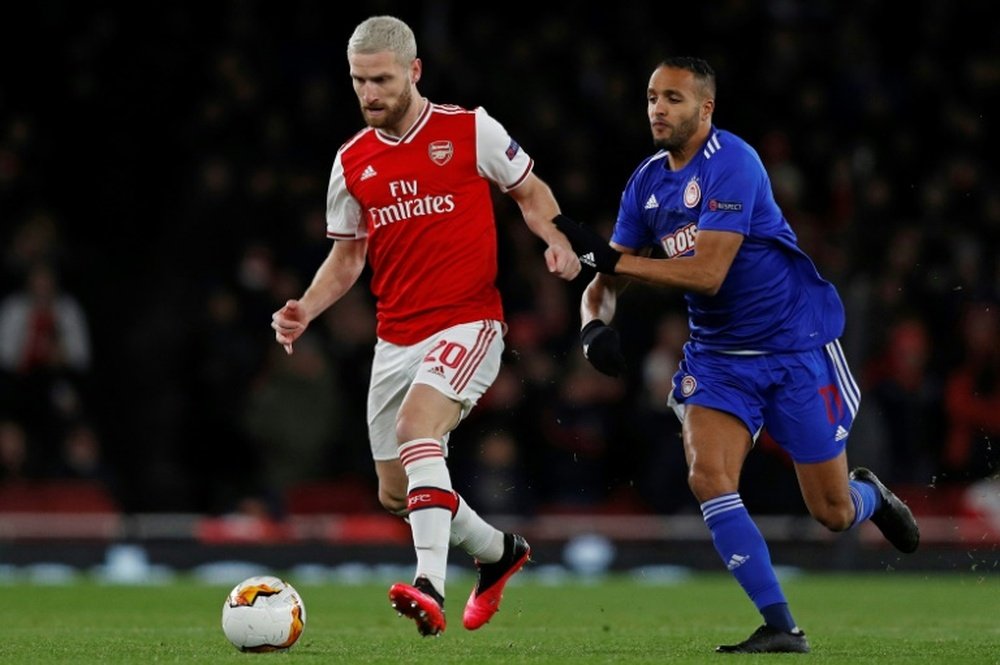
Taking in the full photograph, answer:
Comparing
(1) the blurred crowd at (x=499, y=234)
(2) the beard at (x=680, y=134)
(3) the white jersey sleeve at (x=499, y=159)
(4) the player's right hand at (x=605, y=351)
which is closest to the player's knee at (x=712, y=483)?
(4) the player's right hand at (x=605, y=351)

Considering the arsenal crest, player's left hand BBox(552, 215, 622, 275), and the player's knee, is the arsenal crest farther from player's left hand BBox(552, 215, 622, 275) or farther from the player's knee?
the player's knee

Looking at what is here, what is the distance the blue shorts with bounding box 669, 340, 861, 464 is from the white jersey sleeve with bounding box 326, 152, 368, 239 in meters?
1.66

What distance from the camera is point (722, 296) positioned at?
334 inches

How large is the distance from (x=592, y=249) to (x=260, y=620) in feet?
6.72

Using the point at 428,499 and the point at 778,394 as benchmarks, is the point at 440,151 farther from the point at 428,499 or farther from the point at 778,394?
the point at 778,394

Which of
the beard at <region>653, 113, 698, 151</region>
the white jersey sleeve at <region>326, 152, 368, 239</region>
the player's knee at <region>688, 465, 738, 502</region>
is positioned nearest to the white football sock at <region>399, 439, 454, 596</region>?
the player's knee at <region>688, 465, 738, 502</region>

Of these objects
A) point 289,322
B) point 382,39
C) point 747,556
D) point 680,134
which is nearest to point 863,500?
point 747,556

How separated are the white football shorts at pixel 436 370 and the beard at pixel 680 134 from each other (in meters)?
1.16

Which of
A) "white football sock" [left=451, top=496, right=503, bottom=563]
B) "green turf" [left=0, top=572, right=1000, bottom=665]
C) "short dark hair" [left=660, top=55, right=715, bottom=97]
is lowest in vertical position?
"green turf" [left=0, top=572, right=1000, bottom=665]

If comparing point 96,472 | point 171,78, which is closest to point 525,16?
point 171,78

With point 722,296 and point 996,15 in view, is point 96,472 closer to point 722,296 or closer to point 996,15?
point 722,296

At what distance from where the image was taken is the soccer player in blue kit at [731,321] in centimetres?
812

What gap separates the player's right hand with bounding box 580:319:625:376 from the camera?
8.20 m

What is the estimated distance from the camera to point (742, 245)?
848 cm
